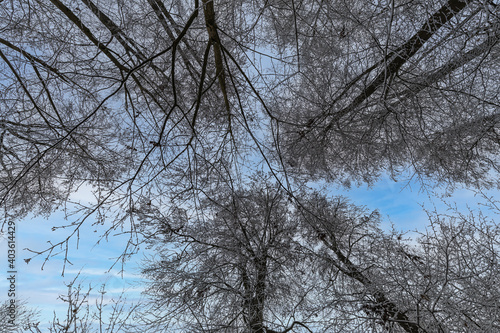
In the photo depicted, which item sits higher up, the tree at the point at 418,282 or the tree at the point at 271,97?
the tree at the point at 271,97

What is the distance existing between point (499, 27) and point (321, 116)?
91.4 inches

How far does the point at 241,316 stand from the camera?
5391 millimetres

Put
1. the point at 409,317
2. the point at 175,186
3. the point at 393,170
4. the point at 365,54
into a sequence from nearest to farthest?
the point at 365,54 < the point at 175,186 < the point at 409,317 < the point at 393,170

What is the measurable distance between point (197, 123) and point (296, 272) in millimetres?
3256

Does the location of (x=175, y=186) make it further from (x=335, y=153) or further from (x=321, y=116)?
(x=335, y=153)

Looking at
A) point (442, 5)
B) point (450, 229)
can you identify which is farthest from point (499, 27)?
point (450, 229)

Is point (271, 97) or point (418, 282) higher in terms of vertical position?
point (271, 97)

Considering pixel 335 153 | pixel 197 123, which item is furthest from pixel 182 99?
pixel 335 153

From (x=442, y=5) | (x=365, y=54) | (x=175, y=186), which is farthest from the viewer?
(x=175, y=186)

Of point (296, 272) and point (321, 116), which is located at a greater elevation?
point (321, 116)

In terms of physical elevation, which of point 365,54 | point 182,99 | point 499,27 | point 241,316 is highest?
point 182,99

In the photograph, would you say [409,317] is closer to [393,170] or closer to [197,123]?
[393,170]

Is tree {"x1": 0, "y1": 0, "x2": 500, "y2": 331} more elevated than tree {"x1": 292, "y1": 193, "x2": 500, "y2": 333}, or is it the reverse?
tree {"x1": 0, "y1": 0, "x2": 500, "y2": 331}

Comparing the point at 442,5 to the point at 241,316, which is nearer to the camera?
the point at 442,5
